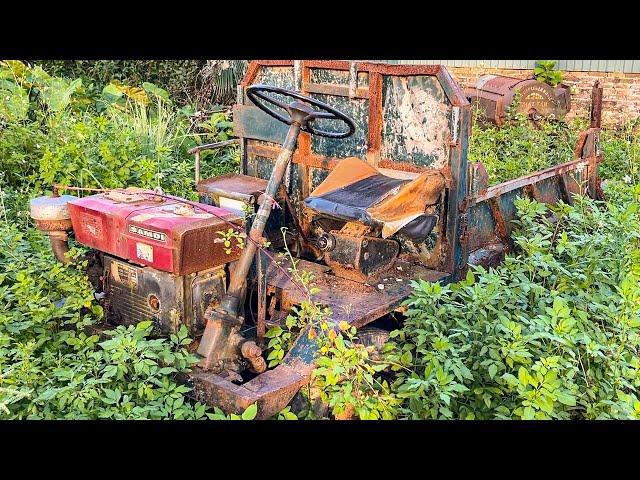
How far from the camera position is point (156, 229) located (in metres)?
3.40

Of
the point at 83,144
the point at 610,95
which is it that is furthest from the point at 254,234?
the point at 610,95

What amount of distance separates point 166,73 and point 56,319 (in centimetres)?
753

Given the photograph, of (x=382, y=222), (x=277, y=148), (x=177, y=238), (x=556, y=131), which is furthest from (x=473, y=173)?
(x=556, y=131)

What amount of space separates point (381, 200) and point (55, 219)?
6.02 ft

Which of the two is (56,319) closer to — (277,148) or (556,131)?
(277,148)

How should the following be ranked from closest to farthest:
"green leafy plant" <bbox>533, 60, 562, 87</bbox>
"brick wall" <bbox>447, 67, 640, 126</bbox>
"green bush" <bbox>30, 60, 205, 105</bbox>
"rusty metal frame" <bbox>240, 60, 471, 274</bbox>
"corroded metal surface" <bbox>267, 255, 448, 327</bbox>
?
"corroded metal surface" <bbox>267, 255, 448, 327</bbox>
"rusty metal frame" <bbox>240, 60, 471, 274</bbox>
"brick wall" <bbox>447, 67, 640, 126</bbox>
"green leafy plant" <bbox>533, 60, 562, 87</bbox>
"green bush" <bbox>30, 60, 205, 105</bbox>

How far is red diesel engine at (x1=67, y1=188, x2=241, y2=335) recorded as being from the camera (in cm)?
341

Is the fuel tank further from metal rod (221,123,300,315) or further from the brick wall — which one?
the brick wall

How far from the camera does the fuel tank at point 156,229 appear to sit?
11.1 ft

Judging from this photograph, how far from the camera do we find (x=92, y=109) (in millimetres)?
8664

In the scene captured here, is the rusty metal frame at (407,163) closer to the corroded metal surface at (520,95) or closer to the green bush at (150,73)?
the corroded metal surface at (520,95)

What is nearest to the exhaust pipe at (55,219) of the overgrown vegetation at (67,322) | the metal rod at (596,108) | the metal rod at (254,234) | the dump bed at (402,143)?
the overgrown vegetation at (67,322)

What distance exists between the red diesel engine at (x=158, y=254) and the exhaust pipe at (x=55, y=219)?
0.07 meters

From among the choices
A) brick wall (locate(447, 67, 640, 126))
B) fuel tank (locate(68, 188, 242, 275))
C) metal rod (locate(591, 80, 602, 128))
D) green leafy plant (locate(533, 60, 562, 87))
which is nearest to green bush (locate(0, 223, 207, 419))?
fuel tank (locate(68, 188, 242, 275))
